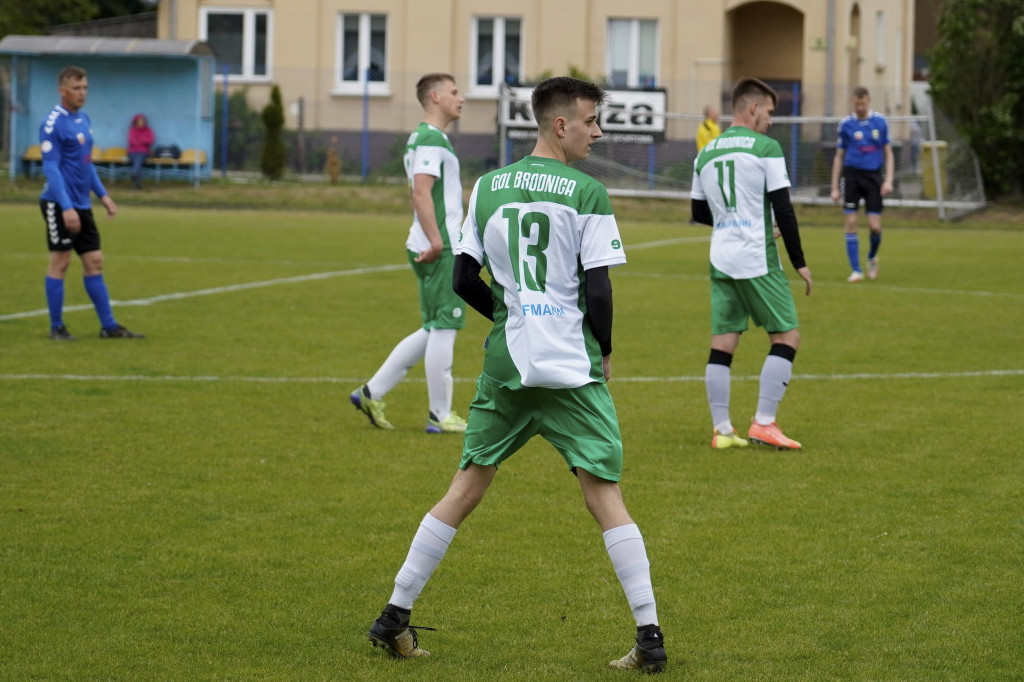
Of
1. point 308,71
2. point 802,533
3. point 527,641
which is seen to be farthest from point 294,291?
point 308,71

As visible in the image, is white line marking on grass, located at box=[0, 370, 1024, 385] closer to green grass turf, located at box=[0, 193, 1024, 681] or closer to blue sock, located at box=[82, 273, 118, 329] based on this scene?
green grass turf, located at box=[0, 193, 1024, 681]

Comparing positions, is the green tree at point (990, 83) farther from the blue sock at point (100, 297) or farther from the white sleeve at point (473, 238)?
the white sleeve at point (473, 238)

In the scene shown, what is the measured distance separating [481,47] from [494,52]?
1.41 feet

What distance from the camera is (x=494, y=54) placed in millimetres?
38406

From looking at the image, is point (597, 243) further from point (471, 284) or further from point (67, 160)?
point (67, 160)

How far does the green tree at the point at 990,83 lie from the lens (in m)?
30.9

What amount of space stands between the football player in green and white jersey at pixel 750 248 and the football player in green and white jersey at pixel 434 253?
58.2 inches

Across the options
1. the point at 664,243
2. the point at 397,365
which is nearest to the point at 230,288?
the point at 397,365

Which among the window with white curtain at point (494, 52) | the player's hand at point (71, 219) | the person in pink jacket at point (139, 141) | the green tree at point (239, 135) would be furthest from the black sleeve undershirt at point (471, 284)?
the window with white curtain at point (494, 52)

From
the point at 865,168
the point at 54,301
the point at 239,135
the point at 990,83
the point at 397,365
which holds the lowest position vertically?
the point at 397,365

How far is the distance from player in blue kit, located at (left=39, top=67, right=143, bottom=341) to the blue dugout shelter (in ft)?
73.9

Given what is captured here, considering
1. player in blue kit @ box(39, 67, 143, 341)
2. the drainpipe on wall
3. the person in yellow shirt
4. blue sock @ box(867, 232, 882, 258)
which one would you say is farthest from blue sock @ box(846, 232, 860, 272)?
the drainpipe on wall

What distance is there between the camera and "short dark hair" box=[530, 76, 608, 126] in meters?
4.66

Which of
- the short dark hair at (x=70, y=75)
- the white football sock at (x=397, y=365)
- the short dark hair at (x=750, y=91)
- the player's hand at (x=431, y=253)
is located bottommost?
the white football sock at (x=397, y=365)
